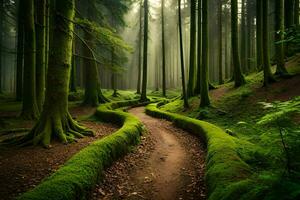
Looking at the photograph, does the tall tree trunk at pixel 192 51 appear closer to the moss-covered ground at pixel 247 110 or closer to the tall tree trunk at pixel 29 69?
the moss-covered ground at pixel 247 110

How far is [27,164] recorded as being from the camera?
7.57 metres

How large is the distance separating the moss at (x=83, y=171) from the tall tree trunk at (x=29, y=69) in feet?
23.9

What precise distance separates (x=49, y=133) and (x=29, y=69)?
23.2 ft

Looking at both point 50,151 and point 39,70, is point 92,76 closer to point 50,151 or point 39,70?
point 39,70

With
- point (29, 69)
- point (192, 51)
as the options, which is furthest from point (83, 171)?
point (192, 51)

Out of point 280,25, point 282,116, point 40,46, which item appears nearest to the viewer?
point 282,116

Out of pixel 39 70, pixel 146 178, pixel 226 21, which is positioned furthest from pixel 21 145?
pixel 226 21

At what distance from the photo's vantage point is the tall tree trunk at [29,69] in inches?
586

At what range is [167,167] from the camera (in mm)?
8773

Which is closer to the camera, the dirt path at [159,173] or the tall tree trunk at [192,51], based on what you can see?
the dirt path at [159,173]

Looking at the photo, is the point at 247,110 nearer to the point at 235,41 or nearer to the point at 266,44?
the point at 266,44

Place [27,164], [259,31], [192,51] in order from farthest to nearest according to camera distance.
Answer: [259,31] < [192,51] < [27,164]

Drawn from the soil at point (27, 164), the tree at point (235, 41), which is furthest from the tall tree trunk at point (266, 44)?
the soil at point (27, 164)

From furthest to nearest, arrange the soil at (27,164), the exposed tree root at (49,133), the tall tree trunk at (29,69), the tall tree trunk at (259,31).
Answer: the tall tree trunk at (259,31)
the tall tree trunk at (29,69)
the exposed tree root at (49,133)
the soil at (27,164)
